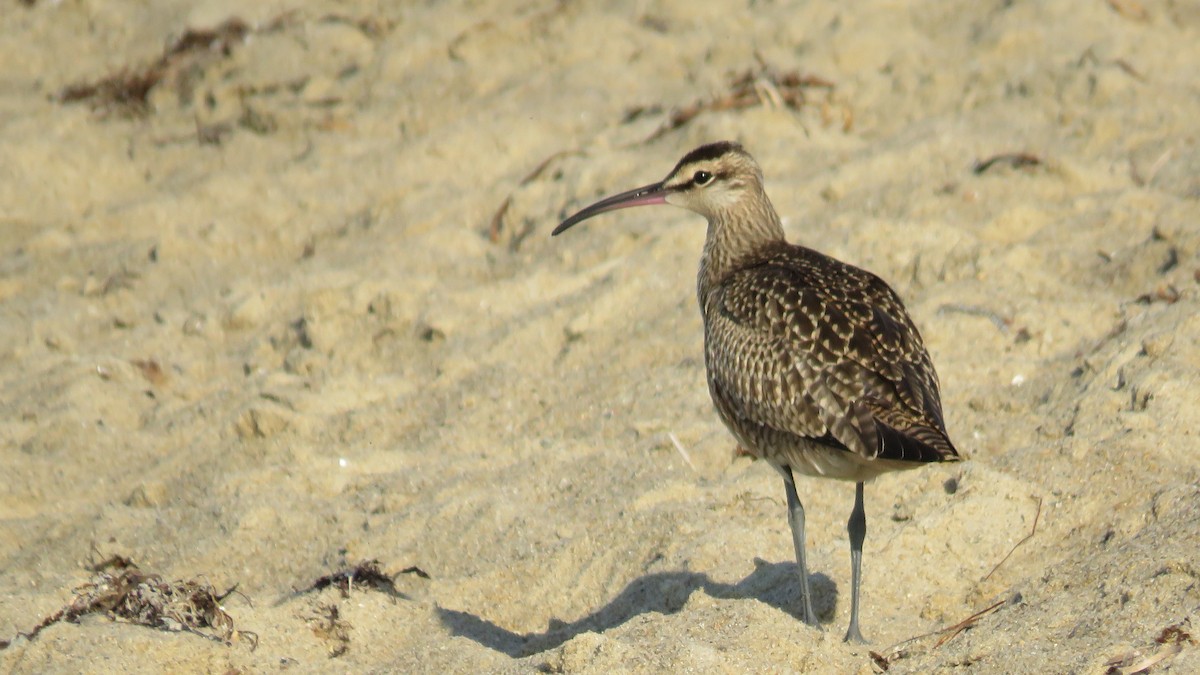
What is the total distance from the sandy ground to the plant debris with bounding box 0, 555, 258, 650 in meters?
0.09

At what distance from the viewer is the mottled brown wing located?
4.91m

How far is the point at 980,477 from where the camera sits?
214 inches

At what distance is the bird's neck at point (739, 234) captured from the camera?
628 centimetres

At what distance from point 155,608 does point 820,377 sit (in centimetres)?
225

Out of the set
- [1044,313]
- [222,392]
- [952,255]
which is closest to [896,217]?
[952,255]

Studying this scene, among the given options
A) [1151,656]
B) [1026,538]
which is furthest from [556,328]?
[1151,656]

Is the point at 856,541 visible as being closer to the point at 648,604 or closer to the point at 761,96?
the point at 648,604

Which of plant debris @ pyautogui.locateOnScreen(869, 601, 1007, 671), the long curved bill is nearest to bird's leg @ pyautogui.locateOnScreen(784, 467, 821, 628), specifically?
plant debris @ pyautogui.locateOnScreen(869, 601, 1007, 671)

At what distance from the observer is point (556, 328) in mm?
7090

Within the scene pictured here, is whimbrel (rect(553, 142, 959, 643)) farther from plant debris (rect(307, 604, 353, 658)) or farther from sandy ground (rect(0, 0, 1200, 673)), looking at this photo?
plant debris (rect(307, 604, 353, 658))

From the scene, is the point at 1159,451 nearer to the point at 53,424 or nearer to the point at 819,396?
the point at 819,396

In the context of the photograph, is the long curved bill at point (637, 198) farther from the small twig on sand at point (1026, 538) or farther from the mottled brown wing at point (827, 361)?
the small twig on sand at point (1026, 538)

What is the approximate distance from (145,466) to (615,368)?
2.02 metres

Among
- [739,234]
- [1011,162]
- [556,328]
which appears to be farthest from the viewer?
[1011,162]
